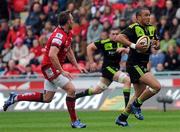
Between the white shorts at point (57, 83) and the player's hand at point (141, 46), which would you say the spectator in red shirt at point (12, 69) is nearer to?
the white shorts at point (57, 83)

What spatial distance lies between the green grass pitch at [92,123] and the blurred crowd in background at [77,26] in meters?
4.99

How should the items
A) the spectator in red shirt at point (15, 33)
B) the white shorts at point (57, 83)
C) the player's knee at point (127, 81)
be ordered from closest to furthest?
the white shorts at point (57, 83) < the player's knee at point (127, 81) < the spectator in red shirt at point (15, 33)

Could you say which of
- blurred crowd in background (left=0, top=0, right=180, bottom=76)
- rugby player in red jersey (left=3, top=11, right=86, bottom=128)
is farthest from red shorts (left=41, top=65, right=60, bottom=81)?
blurred crowd in background (left=0, top=0, right=180, bottom=76)

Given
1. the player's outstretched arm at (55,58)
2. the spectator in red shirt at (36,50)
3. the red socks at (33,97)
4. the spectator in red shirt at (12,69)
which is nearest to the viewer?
the player's outstretched arm at (55,58)

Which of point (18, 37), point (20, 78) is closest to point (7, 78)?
point (20, 78)

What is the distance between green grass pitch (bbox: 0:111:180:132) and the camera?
15.5m

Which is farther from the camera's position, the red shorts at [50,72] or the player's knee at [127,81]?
the player's knee at [127,81]

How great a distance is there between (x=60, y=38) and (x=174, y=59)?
9.95 m

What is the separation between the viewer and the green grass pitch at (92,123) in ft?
51.0

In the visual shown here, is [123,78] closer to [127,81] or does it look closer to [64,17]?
[127,81]

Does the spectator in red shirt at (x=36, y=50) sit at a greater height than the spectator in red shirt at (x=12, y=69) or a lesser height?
greater

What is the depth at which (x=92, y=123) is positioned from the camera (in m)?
17.7

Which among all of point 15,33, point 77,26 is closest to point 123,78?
point 77,26

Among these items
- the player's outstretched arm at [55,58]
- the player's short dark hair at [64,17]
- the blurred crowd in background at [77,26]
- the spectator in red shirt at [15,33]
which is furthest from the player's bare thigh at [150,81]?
the spectator in red shirt at [15,33]
